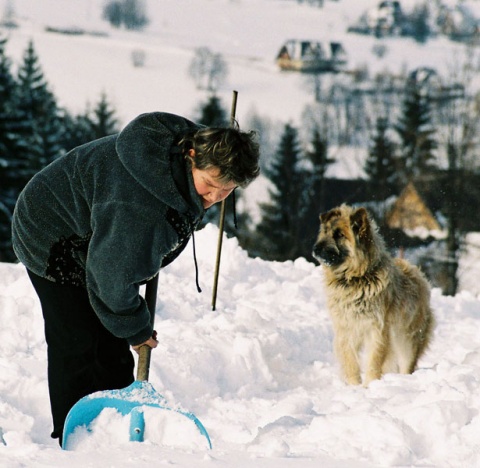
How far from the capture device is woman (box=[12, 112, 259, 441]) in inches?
105

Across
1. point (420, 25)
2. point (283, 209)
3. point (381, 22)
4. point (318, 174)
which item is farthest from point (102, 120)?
point (381, 22)

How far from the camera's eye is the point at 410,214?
1017 inches

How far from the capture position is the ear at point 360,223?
5.24 m

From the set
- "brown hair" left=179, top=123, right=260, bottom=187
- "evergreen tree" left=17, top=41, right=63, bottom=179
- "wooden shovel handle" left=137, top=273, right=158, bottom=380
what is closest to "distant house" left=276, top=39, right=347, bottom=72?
"evergreen tree" left=17, top=41, right=63, bottom=179

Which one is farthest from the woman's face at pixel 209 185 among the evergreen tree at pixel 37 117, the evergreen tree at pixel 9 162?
the evergreen tree at pixel 37 117

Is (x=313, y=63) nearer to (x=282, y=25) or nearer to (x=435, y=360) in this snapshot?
(x=282, y=25)

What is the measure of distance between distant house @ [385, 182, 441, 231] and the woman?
21.9 meters

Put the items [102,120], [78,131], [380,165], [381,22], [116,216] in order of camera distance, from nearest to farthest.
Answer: [116,216] < [380,165] < [78,131] < [102,120] < [381,22]

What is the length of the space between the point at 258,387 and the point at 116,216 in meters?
2.73

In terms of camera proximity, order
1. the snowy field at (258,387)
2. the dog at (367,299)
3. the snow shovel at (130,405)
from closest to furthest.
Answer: the snowy field at (258,387)
the snow shovel at (130,405)
the dog at (367,299)

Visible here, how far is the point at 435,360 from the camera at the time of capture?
19.7ft

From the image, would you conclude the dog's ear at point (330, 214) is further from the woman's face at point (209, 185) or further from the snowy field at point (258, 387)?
A: the woman's face at point (209, 185)

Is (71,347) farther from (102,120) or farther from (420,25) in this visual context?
(420,25)

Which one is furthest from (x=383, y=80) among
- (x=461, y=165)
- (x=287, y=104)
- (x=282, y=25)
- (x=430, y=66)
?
(x=282, y=25)
